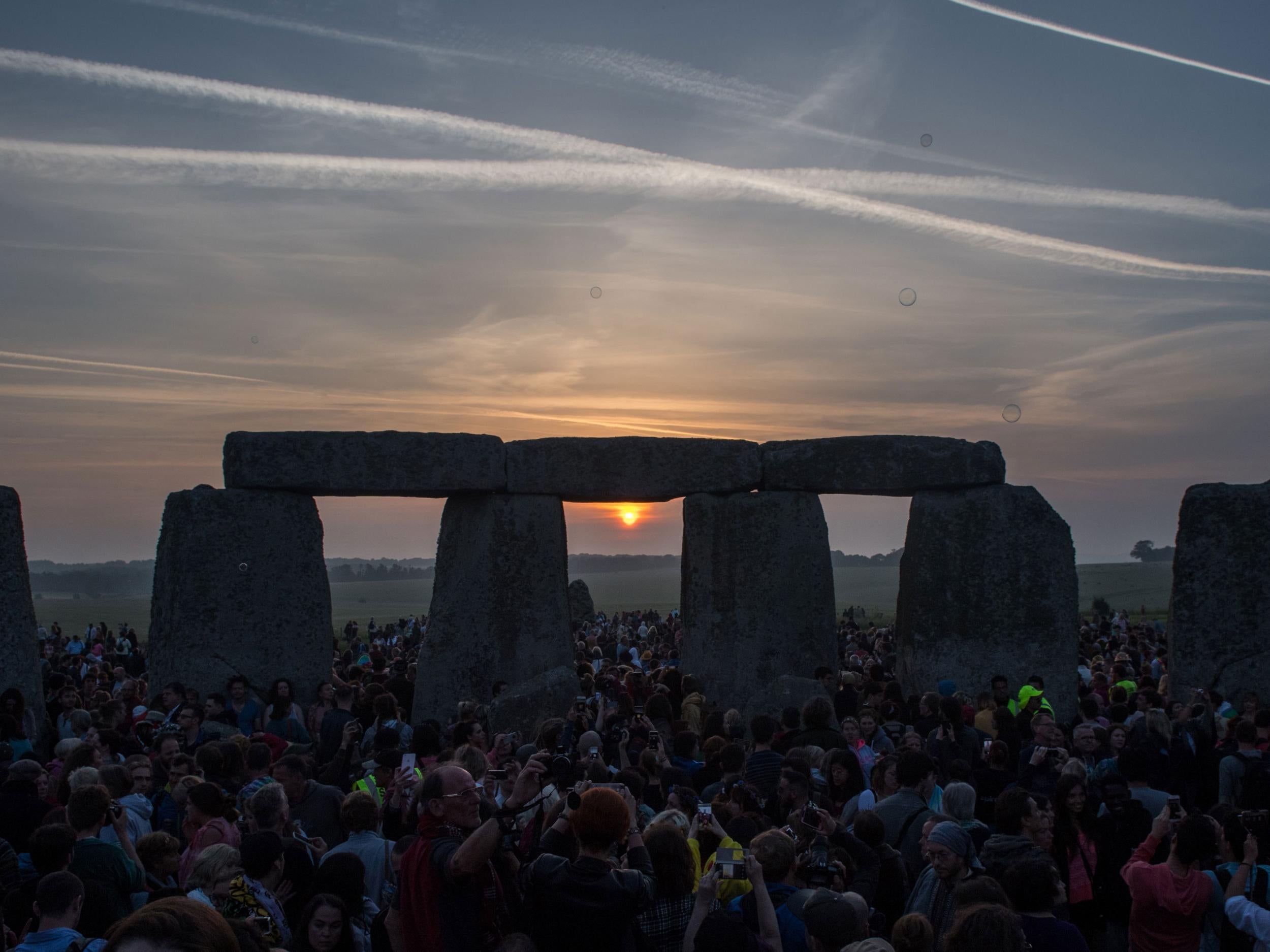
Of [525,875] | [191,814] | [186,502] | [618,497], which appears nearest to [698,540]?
[618,497]

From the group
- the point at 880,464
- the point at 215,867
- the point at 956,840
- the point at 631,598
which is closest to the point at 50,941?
the point at 215,867

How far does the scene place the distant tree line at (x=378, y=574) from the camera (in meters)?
150

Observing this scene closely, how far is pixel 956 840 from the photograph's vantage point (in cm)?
494

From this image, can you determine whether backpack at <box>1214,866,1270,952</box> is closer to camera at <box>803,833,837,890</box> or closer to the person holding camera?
camera at <box>803,833,837,890</box>

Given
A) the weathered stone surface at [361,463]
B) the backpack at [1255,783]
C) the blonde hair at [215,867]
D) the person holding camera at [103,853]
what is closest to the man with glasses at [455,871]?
the blonde hair at [215,867]

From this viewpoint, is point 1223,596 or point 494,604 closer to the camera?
point 1223,596

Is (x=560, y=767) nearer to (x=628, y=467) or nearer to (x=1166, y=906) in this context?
(x=1166, y=906)

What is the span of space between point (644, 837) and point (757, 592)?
1013 cm

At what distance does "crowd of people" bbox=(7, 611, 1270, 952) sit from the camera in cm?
421

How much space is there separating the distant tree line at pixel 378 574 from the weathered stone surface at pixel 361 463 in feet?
432

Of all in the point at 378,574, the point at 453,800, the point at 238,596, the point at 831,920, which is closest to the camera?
the point at 831,920

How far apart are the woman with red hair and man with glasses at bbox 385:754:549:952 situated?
16cm

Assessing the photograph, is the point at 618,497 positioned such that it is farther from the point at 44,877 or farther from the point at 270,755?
the point at 44,877

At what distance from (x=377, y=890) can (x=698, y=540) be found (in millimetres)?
9785
